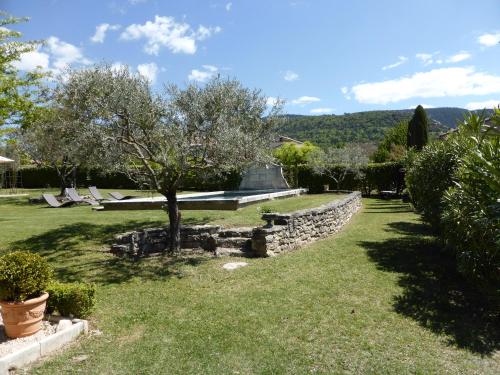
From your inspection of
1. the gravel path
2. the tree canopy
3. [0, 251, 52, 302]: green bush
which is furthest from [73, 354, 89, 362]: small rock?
the tree canopy

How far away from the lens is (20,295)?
15.7ft

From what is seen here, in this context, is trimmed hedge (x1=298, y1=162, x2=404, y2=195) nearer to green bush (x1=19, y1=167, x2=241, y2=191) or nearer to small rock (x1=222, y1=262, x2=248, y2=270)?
green bush (x1=19, y1=167, x2=241, y2=191)

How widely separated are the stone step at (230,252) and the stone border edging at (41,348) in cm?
462

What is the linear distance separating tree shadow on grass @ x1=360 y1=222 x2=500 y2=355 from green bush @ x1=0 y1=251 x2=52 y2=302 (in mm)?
5337

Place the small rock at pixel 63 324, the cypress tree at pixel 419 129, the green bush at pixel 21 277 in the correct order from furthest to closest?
the cypress tree at pixel 419 129, the small rock at pixel 63 324, the green bush at pixel 21 277

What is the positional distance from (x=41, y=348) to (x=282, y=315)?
3264mm

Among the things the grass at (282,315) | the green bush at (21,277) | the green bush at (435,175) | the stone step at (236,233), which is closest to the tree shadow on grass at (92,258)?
the grass at (282,315)

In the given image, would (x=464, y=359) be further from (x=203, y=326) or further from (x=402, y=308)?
(x=203, y=326)

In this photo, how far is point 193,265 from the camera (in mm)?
8602

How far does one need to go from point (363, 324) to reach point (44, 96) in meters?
11.9

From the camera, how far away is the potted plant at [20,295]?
15.4ft

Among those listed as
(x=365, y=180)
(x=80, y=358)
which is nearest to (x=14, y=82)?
(x=80, y=358)

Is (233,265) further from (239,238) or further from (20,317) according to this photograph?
(20,317)

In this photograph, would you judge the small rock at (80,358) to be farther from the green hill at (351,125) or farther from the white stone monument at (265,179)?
the green hill at (351,125)
